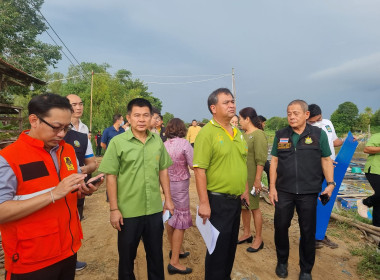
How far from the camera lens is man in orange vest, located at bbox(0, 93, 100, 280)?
1.34 meters


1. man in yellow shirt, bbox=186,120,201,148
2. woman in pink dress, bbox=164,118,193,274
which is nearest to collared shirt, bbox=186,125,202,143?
man in yellow shirt, bbox=186,120,201,148

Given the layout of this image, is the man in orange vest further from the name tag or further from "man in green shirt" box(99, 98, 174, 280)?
the name tag

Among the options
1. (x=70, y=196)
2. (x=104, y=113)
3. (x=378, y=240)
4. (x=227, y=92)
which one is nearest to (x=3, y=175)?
(x=70, y=196)

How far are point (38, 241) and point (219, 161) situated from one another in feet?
5.22

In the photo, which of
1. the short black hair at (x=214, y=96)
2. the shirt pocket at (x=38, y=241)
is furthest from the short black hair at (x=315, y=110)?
the shirt pocket at (x=38, y=241)

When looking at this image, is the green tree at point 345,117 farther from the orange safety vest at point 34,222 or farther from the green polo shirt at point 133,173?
the orange safety vest at point 34,222

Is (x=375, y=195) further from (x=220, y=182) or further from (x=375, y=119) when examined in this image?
(x=375, y=119)

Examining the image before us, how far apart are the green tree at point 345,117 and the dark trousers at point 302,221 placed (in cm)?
6407

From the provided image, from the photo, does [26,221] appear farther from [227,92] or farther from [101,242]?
[101,242]

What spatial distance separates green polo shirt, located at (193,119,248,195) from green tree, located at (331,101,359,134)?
64945 millimetres

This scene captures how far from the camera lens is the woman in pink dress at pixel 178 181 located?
305 cm

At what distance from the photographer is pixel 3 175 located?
130cm

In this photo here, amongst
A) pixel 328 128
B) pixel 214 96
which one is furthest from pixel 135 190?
pixel 328 128

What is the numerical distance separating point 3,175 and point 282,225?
2886 millimetres
